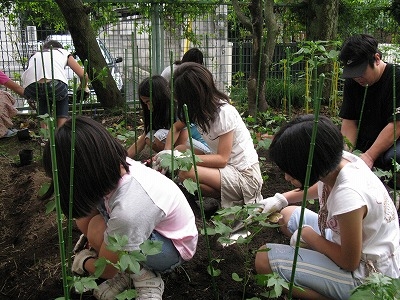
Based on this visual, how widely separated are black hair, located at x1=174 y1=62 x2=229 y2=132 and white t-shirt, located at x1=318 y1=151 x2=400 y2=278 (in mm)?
1014

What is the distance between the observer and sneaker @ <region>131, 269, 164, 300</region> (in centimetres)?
190

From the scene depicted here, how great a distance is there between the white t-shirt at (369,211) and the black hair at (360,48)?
111 centimetres

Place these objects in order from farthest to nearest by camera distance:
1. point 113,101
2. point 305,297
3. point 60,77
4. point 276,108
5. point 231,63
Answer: point 231,63, point 276,108, point 113,101, point 60,77, point 305,297

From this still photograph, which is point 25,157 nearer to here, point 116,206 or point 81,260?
point 81,260

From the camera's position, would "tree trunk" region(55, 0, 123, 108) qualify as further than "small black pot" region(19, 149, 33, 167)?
Yes

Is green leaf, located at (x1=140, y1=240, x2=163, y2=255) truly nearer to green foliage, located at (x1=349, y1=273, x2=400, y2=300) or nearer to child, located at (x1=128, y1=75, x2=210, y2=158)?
green foliage, located at (x1=349, y1=273, x2=400, y2=300)

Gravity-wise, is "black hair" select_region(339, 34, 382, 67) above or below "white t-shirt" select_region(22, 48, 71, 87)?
above

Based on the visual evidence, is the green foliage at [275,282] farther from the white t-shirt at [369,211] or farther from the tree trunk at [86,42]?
the tree trunk at [86,42]

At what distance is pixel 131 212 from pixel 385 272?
93cm

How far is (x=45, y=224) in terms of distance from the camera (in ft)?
9.20

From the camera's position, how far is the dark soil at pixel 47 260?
213cm

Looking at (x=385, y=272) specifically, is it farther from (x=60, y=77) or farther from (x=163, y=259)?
(x=60, y=77)

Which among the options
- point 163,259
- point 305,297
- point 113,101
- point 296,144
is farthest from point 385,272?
point 113,101

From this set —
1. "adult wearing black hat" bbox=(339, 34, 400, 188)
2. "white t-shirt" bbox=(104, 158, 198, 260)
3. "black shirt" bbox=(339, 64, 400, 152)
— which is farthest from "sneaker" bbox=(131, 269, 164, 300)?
"black shirt" bbox=(339, 64, 400, 152)
